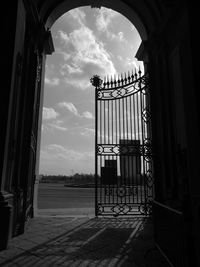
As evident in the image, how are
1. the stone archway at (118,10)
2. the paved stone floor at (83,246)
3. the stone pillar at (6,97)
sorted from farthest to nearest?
the stone archway at (118,10) → the stone pillar at (6,97) → the paved stone floor at (83,246)

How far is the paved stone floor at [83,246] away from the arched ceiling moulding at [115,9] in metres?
6.25

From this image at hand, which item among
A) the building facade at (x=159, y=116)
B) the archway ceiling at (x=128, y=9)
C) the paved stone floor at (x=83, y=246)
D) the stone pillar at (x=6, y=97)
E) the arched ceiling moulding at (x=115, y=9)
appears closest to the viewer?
the paved stone floor at (x=83, y=246)

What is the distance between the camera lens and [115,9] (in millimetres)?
8977

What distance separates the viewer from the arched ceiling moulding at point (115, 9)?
7887 millimetres

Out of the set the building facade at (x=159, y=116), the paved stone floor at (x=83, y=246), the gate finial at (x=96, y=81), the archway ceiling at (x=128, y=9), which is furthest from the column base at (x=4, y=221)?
the archway ceiling at (x=128, y=9)

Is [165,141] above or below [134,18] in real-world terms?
below

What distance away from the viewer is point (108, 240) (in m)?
4.71

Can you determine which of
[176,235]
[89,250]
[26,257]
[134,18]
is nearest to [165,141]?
[89,250]

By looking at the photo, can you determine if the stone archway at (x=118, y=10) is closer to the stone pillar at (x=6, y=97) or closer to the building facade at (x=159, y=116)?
the building facade at (x=159, y=116)

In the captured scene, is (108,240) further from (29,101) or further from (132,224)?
(29,101)

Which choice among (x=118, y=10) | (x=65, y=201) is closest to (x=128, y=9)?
(x=118, y=10)

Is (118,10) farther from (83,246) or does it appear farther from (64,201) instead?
(64,201)

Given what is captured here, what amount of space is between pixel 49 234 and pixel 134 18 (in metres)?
7.57

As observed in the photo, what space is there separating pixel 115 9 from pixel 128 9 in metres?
0.66
